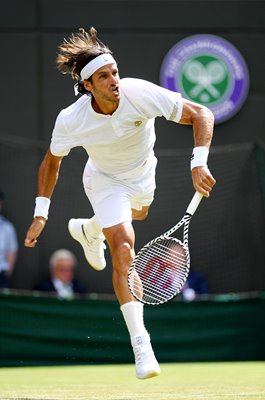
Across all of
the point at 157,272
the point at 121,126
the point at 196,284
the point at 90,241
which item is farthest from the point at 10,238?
the point at 157,272

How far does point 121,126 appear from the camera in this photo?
671 centimetres

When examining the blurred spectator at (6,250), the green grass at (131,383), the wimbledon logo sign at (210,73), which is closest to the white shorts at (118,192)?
the green grass at (131,383)

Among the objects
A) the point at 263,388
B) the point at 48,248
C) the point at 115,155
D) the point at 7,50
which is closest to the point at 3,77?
the point at 7,50

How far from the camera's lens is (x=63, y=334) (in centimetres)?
972

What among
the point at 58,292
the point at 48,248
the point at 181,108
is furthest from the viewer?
Result: the point at 48,248

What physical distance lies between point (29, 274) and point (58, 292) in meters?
0.77

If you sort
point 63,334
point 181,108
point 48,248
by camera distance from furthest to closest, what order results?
point 48,248, point 63,334, point 181,108

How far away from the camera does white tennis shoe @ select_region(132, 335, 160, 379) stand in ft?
19.9

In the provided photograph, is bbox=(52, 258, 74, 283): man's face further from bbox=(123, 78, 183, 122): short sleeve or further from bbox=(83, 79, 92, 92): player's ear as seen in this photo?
bbox=(123, 78, 183, 122): short sleeve

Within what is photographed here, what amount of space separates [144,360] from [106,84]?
1722 mm

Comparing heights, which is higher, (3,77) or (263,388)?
(3,77)

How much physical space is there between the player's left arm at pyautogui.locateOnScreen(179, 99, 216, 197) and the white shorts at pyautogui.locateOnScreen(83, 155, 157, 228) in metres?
0.65

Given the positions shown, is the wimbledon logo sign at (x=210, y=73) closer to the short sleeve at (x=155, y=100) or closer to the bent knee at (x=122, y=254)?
the short sleeve at (x=155, y=100)

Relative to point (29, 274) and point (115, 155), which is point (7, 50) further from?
point (115, 155)
